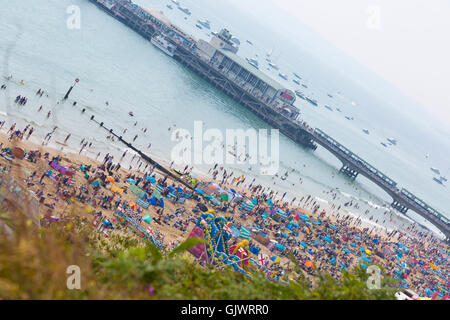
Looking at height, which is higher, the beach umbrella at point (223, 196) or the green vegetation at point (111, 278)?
the green vegetation at point (111, 278)

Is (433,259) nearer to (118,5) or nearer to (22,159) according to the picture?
(22,159)

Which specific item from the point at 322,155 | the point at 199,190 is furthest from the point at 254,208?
the point at 322,155

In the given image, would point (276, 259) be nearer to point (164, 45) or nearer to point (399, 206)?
point (399, 206)
